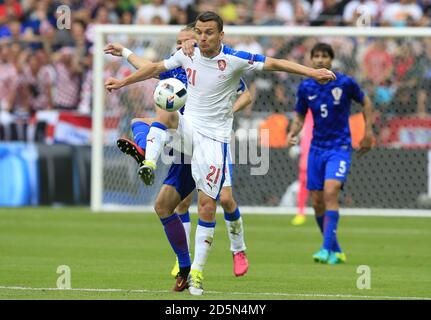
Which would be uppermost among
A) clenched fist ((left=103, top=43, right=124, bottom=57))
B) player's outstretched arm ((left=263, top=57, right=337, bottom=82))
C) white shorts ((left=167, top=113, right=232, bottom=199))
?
clenched fist ((left=103, top=43, right=124, bottom=57))

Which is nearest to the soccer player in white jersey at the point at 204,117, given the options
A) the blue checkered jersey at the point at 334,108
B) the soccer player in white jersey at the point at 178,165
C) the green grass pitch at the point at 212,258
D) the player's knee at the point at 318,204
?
the soccer player in white jersey at the point at 178,165

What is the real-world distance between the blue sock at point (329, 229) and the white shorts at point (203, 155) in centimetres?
334

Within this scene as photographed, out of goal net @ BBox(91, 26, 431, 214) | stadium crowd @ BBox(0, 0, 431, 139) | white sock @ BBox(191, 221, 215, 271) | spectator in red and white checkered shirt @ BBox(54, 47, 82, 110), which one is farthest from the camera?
spectator in red and white checkered shirt @ BBox(54, 47, 82, 110)

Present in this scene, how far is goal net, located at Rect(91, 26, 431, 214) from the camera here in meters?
20.0

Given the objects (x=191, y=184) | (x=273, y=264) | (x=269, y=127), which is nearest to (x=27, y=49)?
(x=269, y=127)

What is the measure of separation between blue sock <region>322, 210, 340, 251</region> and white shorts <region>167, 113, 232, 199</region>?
3.34m

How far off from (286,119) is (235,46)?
1828 mm

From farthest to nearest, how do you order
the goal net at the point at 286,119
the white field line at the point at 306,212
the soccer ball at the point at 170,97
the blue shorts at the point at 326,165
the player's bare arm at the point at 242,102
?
the white field line at the point at 306,212, the goal net at the point at 286,119, the blue shorts at the point at 326,165, the player's bare arm at the point at 242,102, the soccer ball at the point at 170,97

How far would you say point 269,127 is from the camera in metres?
20.8

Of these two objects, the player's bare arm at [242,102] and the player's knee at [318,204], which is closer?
the player's bare arm at [242,102]

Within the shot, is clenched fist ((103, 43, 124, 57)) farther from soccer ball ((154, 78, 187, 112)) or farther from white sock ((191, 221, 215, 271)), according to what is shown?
white sock ((191, 221, 215, 271))

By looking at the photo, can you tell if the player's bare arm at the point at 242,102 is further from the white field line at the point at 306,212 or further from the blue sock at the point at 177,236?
the white field line at the point at 306,212

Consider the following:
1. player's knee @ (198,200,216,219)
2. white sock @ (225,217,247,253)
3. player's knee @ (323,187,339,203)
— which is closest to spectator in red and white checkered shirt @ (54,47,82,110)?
player's knee @ (323,187,339,203)

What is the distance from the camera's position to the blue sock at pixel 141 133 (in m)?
10.2
